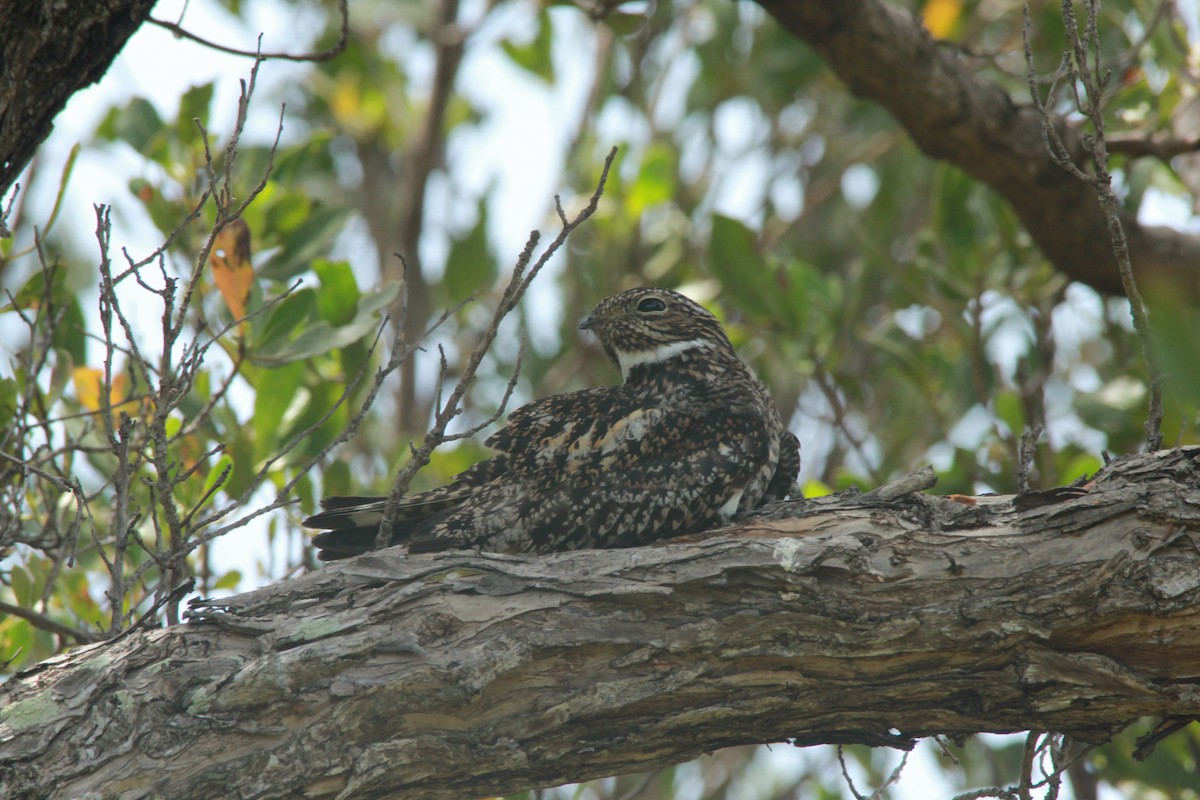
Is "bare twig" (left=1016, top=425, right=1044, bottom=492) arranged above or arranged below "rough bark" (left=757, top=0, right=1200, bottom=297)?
below

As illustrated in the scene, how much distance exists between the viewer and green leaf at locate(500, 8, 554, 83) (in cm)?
909

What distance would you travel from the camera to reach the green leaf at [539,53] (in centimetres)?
909

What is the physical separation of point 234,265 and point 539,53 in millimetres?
5208

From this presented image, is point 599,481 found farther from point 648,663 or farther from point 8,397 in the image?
point 8,397

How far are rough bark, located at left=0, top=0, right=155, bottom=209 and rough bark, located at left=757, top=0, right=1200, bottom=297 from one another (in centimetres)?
278

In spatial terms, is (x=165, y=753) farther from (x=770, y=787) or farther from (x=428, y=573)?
(x=770, y=787)

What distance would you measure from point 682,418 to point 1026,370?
2829mm

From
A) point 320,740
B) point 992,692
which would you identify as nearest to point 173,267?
point 320,740

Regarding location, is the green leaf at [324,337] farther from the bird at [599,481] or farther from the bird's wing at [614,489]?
the bird's wing at [614,489]

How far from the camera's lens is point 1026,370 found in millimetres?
6254

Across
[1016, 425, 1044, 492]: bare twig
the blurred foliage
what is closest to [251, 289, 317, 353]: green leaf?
the blurred foliage

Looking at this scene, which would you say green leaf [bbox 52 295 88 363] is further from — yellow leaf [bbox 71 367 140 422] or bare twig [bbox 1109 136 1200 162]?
bare twig [bbox 1109 136 1200 162]

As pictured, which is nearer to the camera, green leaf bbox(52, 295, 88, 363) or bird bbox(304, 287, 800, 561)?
bird bbox(304, 287, 800, 561)

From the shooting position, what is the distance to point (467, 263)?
7.27 meters
